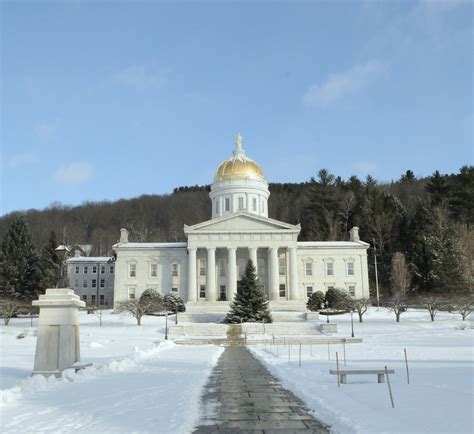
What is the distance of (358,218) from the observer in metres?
93.6

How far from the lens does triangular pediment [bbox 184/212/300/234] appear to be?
226ft

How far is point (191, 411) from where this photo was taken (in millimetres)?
10727

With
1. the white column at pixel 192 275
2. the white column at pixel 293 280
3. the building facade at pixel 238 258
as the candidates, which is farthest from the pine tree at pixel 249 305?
the white column at pixel 192 275

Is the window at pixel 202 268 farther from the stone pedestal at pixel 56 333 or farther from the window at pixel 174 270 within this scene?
the stone pedestal at pixel 56 333

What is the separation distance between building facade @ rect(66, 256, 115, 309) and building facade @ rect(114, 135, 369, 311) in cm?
888

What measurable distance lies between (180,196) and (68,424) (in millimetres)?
130418

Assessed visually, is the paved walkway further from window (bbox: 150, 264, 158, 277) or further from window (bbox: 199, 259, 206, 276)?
window (bbox: 150, 264, 158, 277)

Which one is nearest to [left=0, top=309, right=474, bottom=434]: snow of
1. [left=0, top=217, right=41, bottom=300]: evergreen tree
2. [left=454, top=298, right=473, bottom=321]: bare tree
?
[left=454, top=298, right=473, bottom=321]: bare tree

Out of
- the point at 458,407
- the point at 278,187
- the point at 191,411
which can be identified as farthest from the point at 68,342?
the point at 278,187

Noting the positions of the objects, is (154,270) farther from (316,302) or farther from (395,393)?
(395,393)

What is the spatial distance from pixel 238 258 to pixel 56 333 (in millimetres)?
55261

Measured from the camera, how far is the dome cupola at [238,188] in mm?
76625

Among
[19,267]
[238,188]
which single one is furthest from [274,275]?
[19,267]

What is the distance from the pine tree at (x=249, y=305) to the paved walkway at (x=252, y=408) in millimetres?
33939
